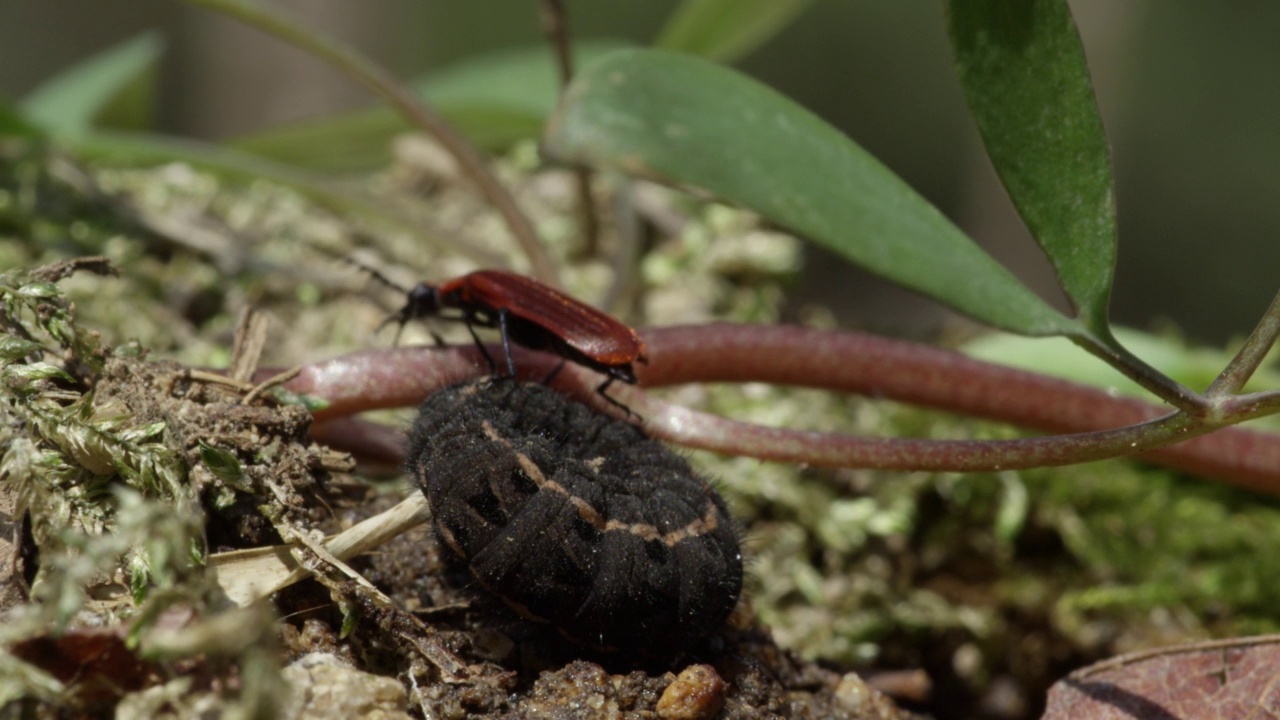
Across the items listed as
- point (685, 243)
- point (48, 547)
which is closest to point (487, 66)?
point (685, 243)

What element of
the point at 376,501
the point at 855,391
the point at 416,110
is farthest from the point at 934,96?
the point at 376,501

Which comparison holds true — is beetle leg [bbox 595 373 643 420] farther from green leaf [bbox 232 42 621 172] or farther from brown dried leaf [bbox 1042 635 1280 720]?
green leaf [bbox 232 42 621 172]

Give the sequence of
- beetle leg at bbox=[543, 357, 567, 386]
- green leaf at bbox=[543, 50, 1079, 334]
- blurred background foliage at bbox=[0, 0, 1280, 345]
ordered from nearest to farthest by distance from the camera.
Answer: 1. green leaf at bbox=[543, 50, 1079, 334]
2. beetle leg at bbox=[543, 357, 567, 386]
3. blurred background foliage at bbox=[0, 0, 1280, 345]

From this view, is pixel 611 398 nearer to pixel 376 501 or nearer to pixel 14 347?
pixel 376 501

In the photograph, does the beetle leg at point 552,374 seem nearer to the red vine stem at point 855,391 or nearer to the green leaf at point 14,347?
the red vine stem at point 855,391

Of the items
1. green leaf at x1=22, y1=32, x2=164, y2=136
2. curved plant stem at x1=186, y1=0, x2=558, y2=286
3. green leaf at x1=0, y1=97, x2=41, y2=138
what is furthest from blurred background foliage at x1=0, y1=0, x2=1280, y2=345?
curved plant stem at x1=186, y1=0, x2=558, y2=286

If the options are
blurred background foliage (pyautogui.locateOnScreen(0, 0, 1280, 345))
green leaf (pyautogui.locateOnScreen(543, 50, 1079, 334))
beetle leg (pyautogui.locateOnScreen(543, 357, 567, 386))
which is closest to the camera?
green leaf (pyautogui.locateOnScreen(543, 50, 1079, 334))

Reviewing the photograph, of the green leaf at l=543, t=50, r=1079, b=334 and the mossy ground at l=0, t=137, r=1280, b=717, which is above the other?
the green leaf at l=543, t=50, r=1079, b=334
